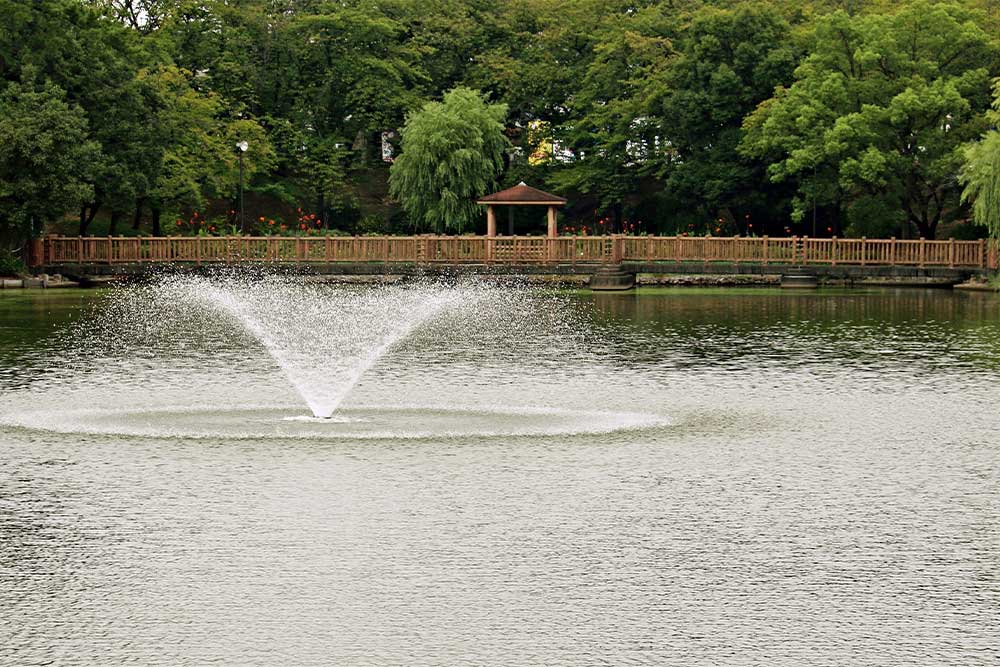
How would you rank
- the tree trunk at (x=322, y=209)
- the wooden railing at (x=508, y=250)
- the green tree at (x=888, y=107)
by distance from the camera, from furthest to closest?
the tree trunk at (x=322, y=209), the wooden railing at (x=508, y=250), the green tree at (x=888, y=107)

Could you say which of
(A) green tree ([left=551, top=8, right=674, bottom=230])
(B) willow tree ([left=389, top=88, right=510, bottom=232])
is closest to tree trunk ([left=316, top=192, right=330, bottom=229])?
(B) willow tree ([left=389, top=88, right=510, bottom=232])

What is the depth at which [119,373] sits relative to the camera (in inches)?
934

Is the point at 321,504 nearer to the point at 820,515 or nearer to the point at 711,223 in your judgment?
the point at 820,515

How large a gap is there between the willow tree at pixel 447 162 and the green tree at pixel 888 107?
14949 mm

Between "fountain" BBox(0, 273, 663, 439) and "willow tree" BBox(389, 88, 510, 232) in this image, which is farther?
"willow tree" BBox(389, 88, 510, 232)

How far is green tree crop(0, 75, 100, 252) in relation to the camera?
181 ft

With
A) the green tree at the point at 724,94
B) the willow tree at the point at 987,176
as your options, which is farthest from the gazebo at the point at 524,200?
the willow tree at the point at 987,176

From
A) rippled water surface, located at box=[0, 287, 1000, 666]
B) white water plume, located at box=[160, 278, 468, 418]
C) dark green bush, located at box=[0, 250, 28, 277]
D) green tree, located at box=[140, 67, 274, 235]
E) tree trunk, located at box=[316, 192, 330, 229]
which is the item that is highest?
green tree, located at box=[140, 67, 274, 235]

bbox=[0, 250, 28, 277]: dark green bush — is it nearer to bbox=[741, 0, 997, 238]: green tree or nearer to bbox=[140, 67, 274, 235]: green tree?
bbox=[140, 67, 274, 235]: green tree

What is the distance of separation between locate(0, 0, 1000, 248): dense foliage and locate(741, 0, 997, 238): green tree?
108 mm

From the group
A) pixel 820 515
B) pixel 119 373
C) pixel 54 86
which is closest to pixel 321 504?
pixel 820 515

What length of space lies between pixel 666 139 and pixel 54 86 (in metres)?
29.3

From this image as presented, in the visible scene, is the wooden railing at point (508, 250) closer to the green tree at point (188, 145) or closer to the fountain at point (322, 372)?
the green tree at point (188, 145)

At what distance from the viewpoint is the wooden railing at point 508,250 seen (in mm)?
59844
